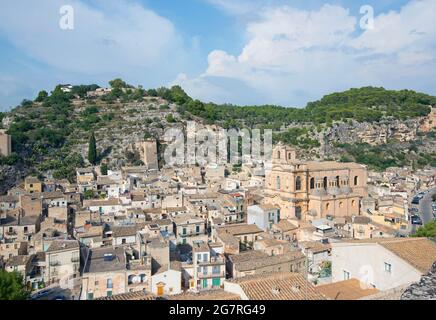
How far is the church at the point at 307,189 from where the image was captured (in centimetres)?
2697

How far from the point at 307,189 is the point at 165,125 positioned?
2572 centimetres

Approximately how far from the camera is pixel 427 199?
1417 inches

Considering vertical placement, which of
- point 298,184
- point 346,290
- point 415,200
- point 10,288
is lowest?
point 415,200

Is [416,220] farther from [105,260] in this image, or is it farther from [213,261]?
[105,260]

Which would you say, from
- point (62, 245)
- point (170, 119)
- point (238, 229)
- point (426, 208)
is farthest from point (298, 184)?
point (170, 119)

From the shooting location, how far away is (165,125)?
49.6 m

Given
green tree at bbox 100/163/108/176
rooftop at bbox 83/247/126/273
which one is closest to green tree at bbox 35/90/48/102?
green tree at bbox 100/163/108/176

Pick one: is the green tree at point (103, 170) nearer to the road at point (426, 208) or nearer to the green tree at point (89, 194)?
the green tree at point (89, 194)

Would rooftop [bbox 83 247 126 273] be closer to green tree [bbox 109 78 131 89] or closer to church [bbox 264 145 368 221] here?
church [bbox 264 145 368 221]

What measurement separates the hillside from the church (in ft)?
58.2

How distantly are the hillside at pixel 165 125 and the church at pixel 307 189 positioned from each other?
1774 centimetres

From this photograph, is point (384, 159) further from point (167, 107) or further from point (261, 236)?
point (261, 236)

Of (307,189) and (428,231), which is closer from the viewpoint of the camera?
(428,231)

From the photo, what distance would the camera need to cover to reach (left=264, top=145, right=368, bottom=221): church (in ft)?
88.5
